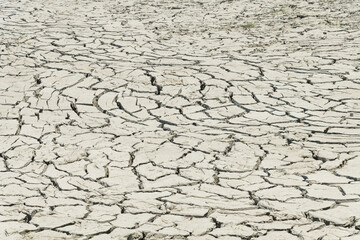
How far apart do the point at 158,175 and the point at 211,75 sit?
6.85 ft

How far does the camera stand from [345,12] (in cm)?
861

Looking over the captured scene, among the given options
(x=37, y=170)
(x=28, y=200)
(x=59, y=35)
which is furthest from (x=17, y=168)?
(x=59, y=35)

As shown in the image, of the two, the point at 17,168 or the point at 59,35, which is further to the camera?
the point at 59,35

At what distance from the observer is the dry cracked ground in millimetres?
3467

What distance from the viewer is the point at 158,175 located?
161 inches

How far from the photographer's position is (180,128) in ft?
16.0

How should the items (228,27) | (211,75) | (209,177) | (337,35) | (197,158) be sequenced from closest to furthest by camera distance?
(209,177), (197,158), (211,75), (337,35), (228,27)

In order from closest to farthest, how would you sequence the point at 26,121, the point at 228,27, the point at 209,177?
the point at 209,177 → the point at 26,121 → the point at 228,27

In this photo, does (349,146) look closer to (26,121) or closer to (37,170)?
(37,170)

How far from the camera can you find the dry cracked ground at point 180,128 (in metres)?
3.47

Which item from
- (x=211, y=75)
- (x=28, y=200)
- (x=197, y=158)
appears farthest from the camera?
(x=211, y=75)

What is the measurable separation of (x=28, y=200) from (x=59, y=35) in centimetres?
409

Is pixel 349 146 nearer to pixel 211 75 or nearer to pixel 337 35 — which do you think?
pixel 211 75

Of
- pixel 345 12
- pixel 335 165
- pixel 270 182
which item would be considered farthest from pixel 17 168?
pixel 345 12
